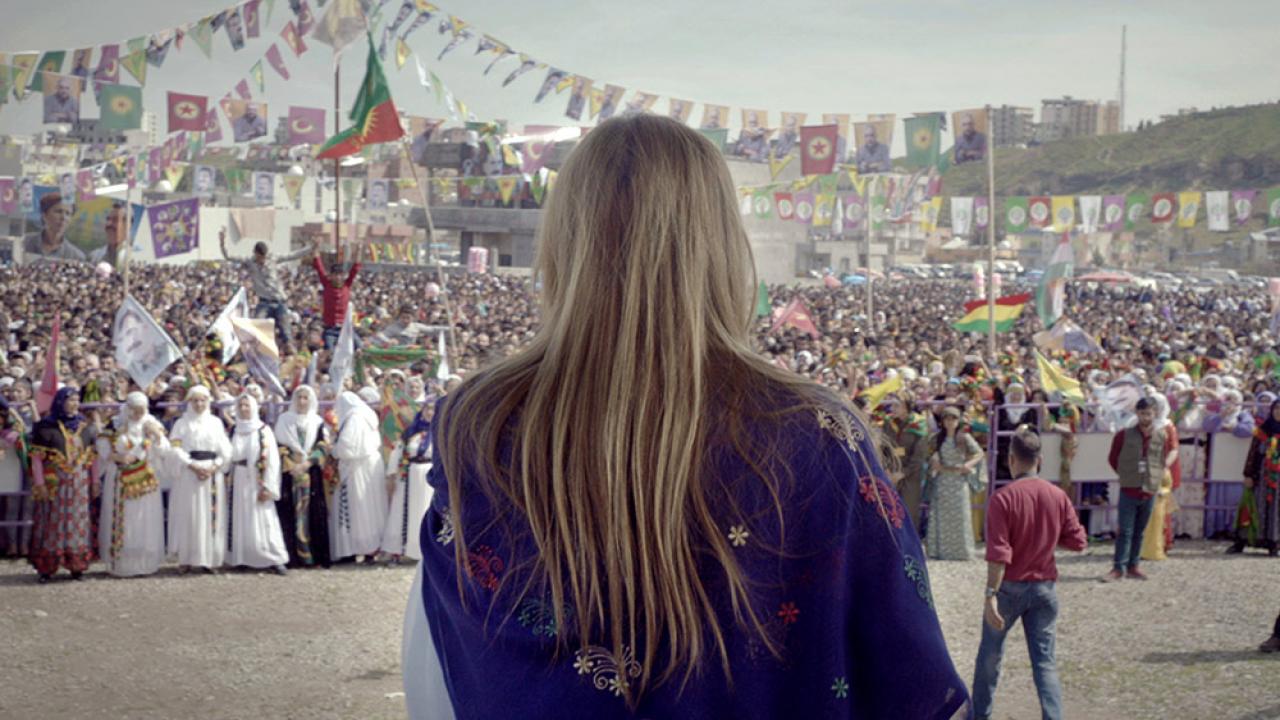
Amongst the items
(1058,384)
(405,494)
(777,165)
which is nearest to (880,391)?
(1058,384)

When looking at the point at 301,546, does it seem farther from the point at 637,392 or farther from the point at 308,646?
the point at 637,392

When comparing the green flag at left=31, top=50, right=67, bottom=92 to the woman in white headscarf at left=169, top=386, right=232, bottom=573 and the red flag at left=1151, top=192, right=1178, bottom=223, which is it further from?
the red flag at left=1151, top=192, right=1178, bottom=223

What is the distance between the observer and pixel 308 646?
8.30 meters

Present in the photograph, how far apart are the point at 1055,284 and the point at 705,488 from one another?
19.6m

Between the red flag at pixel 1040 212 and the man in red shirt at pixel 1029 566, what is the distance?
93.3ft

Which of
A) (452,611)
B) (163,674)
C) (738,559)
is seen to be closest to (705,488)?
(738,559)

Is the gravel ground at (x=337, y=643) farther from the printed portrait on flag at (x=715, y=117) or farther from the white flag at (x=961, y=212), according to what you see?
the white flag at (x=961, y=212)

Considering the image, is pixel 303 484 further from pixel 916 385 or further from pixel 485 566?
pixel 485 566

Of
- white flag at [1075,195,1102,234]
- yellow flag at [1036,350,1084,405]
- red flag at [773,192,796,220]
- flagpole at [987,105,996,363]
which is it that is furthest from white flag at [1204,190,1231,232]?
yellow flag at [1036,350,1084,405]

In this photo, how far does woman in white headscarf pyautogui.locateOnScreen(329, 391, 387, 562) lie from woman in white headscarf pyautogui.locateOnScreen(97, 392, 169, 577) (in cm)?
144

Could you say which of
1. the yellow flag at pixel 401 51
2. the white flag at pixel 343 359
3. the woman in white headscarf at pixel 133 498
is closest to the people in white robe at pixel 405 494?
the white flag at pixel 343 359

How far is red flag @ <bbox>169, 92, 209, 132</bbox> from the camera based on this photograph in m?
24.5

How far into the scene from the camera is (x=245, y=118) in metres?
25.3

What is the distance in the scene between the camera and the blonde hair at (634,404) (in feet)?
4.55
